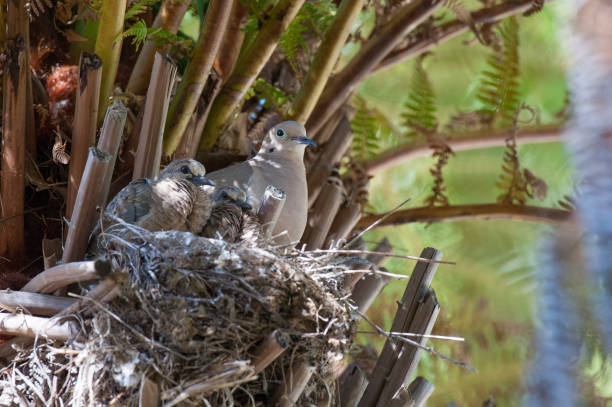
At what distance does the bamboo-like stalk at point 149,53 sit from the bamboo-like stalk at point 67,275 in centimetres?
71

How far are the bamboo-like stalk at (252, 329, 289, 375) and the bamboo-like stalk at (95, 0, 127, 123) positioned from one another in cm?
90

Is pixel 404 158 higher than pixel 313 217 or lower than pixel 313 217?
higher

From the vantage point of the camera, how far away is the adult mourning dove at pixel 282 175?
193 cm

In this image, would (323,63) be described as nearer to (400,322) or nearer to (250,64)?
(250,64)

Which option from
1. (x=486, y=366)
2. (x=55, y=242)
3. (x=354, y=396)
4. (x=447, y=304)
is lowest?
(x=486, y=366)

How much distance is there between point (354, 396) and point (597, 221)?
1585 mm

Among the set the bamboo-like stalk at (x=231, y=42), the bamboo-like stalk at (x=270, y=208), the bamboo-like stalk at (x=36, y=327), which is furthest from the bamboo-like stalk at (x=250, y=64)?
the bamboo-like stalk at (x=36, y=327)

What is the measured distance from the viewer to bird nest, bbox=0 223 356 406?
4.24ft

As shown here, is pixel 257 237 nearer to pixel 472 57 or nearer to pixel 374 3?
pixel 374 3

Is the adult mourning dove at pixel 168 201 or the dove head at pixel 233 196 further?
the dove head at pixel 233 196

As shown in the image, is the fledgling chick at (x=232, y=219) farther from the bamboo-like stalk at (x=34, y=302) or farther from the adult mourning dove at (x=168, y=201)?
the bamboo-like stalk at (x=34, y=302)

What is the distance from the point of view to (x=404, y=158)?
277cm

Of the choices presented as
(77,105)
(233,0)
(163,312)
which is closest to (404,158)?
(233,0)

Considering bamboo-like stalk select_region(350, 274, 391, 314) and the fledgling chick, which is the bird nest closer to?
the fledgling chick
